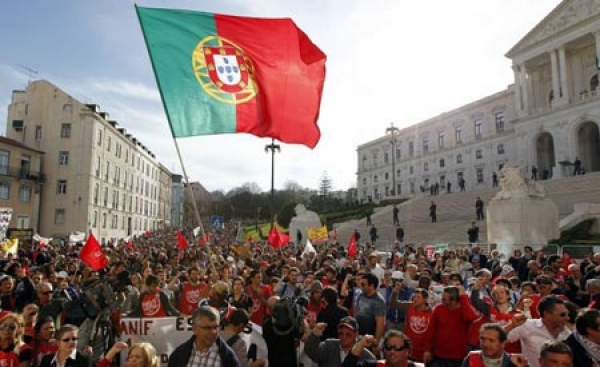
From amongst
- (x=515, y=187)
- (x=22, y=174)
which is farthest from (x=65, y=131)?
(x=515, y=187)

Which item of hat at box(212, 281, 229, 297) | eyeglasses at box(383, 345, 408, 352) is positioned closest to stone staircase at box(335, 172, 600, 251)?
hat at box(212, 281, 229, 297)

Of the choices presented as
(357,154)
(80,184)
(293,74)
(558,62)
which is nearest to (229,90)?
(293,74)

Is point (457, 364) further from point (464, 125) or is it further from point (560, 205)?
point (464, 125)

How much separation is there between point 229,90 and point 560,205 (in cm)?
2947

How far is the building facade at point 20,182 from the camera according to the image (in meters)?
42.1

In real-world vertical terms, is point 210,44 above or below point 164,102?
above

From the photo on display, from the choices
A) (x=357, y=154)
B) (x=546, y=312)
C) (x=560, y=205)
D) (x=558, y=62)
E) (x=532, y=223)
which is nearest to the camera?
(x=546, y=312)

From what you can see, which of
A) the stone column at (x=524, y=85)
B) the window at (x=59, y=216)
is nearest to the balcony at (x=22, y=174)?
the window at (x=59, y=216)

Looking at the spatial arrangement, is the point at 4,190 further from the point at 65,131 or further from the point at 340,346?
the point at 340,346

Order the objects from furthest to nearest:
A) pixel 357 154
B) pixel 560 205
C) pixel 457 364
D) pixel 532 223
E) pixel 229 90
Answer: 1. pixel 357 154
2. pixel 560 205
3. pixel 532 223
4. pixel 229 90
5. pixel 457 364

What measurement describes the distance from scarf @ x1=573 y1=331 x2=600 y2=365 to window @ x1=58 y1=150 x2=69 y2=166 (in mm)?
50401

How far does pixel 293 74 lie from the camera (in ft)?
26.7

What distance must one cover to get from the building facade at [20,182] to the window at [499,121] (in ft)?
190

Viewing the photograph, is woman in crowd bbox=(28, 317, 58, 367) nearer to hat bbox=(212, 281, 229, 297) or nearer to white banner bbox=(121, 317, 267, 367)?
white banner bbox=(121, 317, 267, 367)
